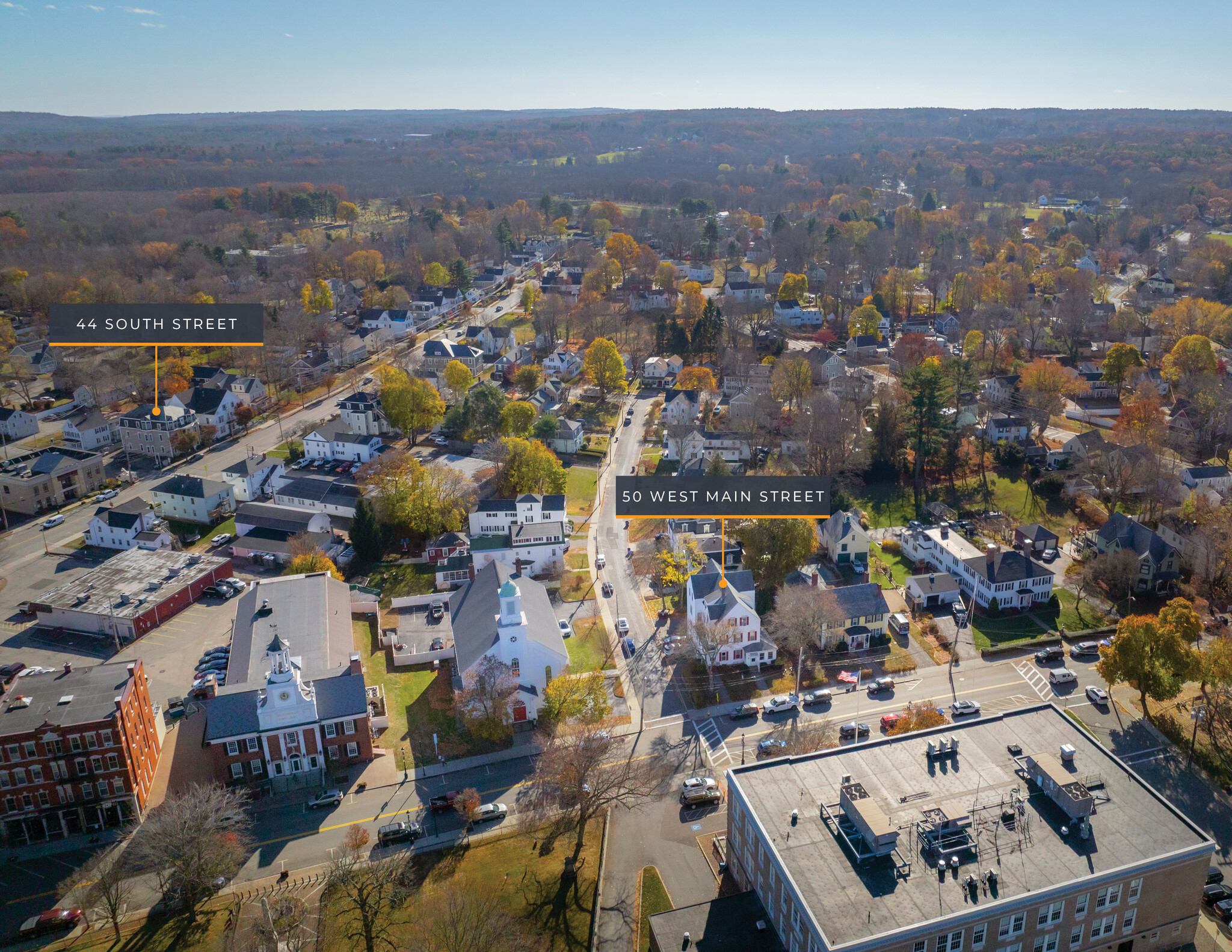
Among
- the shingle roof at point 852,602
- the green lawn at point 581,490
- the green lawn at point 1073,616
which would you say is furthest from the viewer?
the green lawn at point 581,490

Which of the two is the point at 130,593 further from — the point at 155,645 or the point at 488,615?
the point at 488,615

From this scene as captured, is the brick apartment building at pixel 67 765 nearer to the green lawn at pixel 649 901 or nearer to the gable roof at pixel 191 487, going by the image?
the green lawn at pixel 649 901

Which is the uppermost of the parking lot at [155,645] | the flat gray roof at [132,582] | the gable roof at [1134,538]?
the gable roof at [1134,538]

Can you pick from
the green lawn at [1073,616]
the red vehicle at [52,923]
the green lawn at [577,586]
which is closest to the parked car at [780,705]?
the green lawn at [577,586]

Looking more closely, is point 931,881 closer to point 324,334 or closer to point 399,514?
point 399,514

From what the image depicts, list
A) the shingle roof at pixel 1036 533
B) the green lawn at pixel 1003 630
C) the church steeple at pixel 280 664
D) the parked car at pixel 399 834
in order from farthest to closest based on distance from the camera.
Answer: the shingle roof at pixel 1036 533, the green lawn at pixel 1003 630, the church steeple at pixel 280 664, the parked car at pixel 399 834

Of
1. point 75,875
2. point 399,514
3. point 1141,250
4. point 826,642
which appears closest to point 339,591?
point 399,514

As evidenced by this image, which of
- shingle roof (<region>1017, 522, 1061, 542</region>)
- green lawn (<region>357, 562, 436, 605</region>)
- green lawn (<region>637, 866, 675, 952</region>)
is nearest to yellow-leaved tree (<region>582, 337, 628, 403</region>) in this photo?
green lawn (<region>357, 562, 436, 605</region>)
